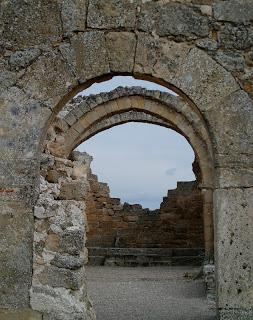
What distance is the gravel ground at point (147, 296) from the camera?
22.2 feet

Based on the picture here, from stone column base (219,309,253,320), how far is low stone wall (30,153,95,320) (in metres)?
1.18

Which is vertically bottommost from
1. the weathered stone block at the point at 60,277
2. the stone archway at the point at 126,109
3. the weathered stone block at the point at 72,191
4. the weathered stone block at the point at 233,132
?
the weathered stone block at the point at 60,277

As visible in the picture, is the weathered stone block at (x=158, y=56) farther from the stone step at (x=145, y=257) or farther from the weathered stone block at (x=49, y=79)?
the stone step at (x=145, y=257)

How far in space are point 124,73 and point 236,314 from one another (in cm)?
227

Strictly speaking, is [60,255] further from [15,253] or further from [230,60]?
[230,60]

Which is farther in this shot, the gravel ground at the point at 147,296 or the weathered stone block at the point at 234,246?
the gravel ground at the point at 147,296

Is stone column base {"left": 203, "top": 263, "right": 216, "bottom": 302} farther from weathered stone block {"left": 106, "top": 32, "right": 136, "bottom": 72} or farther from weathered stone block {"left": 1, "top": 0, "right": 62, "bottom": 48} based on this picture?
weathered stone block {"left": 1, "top": 0, "right": 62, "bottom": 48}

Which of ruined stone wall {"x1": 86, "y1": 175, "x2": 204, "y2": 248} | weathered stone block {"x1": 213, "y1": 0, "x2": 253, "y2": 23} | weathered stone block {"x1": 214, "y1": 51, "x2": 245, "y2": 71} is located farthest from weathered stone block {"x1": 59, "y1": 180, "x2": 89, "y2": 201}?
ruined stone wall {"x1": 86, "y1": 175, "x2": 204, "y2": 248}

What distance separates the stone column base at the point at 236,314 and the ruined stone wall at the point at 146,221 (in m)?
12.6

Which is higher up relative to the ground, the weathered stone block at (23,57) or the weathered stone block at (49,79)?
the weathered stone block at (23,57)

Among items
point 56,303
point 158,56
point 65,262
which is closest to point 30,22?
point 158,56

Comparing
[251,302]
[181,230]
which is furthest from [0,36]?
[181,230]

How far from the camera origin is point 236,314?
4.49 meters

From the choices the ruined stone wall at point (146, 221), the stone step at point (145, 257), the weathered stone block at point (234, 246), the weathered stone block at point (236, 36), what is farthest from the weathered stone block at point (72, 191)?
the ruined stone wall at point (146, 221)
